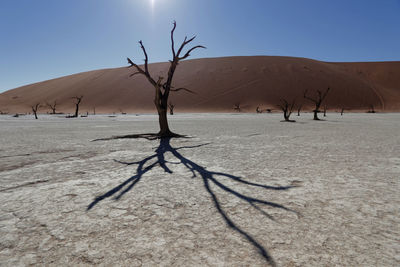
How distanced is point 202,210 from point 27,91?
343ft

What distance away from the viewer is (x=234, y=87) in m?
66.1

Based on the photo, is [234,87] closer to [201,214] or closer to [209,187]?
[209,187]

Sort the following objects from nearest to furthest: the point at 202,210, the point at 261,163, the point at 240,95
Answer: the point at 202,210 → the point at 261,163 → the point at 240,95

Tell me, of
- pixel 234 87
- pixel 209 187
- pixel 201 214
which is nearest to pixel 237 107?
pixel 234 87

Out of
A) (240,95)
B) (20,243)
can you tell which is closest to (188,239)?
(20,243)

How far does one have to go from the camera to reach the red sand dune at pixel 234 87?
62.3 meters

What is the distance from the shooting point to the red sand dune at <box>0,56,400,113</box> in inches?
2454

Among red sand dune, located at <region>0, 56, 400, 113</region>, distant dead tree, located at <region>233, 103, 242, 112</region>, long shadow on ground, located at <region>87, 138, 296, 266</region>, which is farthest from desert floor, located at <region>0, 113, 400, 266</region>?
red sand dune, located at <region>0, 56, 400, 113</region>

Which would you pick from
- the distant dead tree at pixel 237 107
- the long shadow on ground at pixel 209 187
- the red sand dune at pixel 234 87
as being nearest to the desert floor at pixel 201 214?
the long shadow on ground at pixel 209 187

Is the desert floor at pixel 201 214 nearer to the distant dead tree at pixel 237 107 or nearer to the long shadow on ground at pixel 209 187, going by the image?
the long shadow on ground at pixel 209 187

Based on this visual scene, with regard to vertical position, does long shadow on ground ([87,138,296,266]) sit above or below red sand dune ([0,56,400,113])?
below

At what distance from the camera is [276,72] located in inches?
2813

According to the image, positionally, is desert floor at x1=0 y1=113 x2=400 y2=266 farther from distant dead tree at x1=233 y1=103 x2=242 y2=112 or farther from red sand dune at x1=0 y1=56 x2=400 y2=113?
red sand dune at x1=0 y1=56 x2=400 y2=113

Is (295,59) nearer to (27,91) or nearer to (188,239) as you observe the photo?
(188,239)
